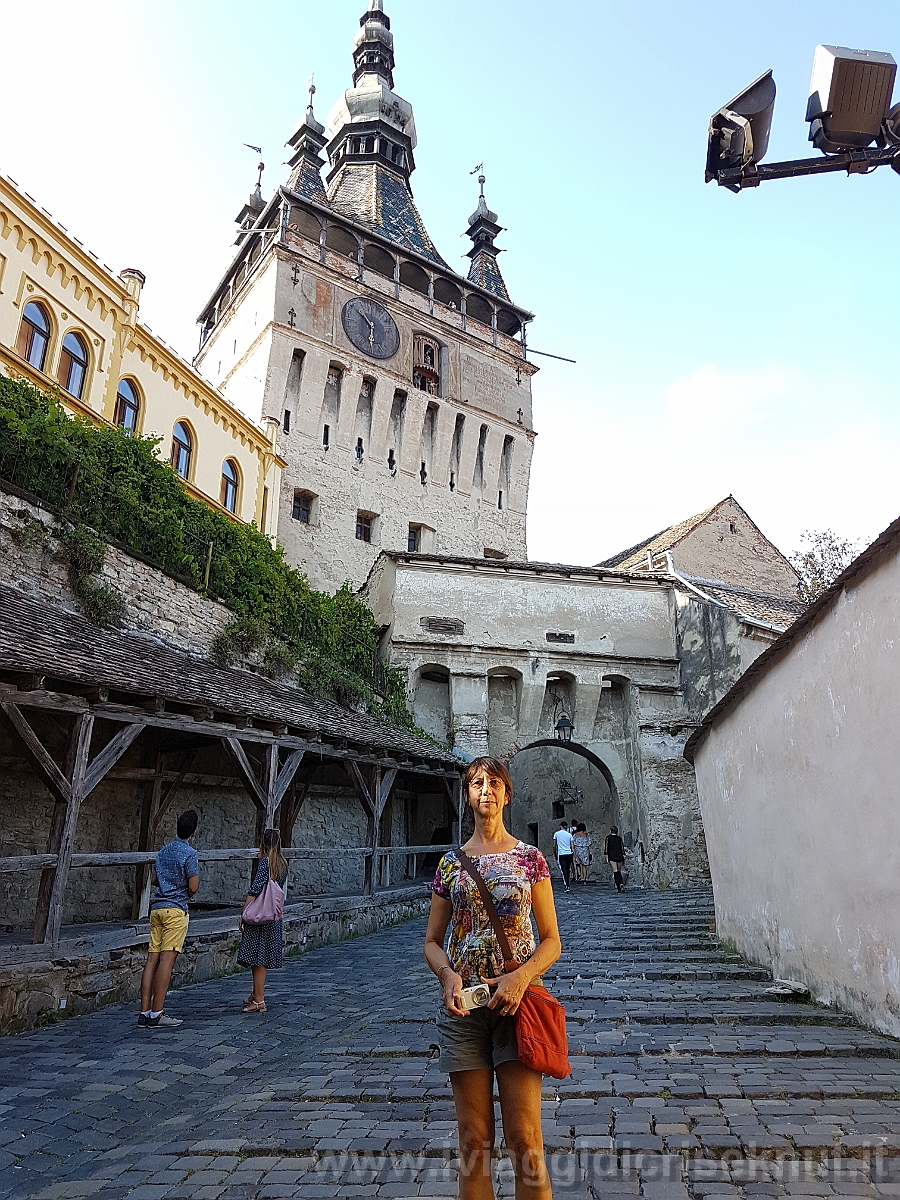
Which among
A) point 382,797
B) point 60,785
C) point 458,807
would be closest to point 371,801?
point 382,797

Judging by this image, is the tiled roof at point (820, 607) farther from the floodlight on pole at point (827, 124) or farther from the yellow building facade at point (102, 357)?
the yellow building facade at point (102, 357)

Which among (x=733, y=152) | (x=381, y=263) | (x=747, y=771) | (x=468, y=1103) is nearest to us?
(x=468, y=1103)

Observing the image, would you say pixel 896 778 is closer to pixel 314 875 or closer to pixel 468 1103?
pixel 468 1103

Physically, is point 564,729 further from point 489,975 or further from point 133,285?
point 489,975

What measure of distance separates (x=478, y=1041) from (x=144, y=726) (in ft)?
22.4

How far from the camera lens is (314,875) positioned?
14.9m

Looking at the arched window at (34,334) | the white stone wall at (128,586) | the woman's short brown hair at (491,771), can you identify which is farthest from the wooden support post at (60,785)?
the arched window at (34,334)

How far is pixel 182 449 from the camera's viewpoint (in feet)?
65.0

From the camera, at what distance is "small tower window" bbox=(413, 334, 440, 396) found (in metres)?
30.8

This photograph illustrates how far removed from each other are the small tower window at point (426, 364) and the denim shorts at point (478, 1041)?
29273 mm

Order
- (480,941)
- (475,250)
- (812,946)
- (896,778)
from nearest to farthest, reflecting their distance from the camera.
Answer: (480,941), (896,778), (812,946), (475,250)

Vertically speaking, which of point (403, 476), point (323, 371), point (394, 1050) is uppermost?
point (323, 371)

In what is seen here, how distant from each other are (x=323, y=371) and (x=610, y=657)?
14.6 m

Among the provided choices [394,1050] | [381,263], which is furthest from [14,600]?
[381,263]
